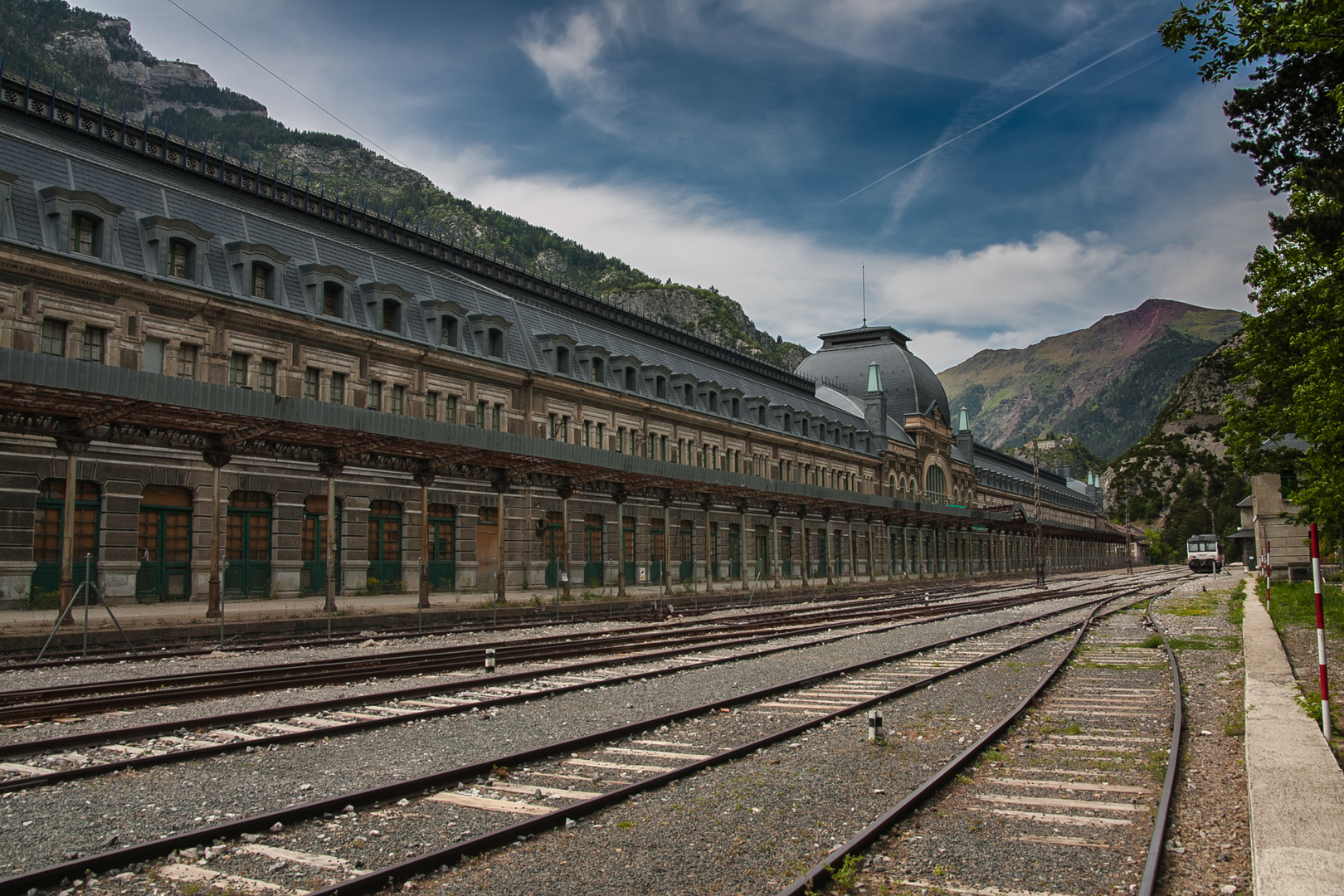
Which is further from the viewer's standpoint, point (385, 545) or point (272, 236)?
point (385, 545)

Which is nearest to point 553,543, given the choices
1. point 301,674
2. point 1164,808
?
point 301,674

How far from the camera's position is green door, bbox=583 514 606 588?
42531mm

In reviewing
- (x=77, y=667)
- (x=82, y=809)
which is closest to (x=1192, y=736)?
(x=82, y=809)

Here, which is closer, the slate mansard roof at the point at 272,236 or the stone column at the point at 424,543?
the stone column at the point at 424,543

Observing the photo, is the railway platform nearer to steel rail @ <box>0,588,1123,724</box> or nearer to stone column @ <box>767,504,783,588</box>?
steel rail @ <box>0,588,1123,724</box>

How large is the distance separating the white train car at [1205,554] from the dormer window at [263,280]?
273ft

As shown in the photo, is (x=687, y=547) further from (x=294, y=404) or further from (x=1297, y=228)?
(x=1297, y=228)

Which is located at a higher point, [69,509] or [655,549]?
[69,509]

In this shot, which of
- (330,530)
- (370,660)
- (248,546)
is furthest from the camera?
(248,546)

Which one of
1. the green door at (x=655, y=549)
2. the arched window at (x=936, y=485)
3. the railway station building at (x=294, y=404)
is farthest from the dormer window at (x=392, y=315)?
the arched window at (x=936, y=485)

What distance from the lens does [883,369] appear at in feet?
286

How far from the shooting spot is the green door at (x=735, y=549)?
5448cm

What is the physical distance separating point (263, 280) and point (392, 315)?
522 cm

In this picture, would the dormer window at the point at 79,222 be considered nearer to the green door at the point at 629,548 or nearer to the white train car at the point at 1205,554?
the green door at the point at 629,548
